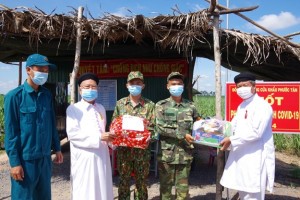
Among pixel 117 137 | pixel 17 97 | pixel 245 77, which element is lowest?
pixel 117 137

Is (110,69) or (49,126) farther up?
(110,69)

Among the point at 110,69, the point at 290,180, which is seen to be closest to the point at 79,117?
the point at 110,69

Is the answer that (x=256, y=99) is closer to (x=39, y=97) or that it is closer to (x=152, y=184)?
(x=39, y=97)

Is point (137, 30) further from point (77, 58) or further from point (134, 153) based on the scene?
point (134, 153)

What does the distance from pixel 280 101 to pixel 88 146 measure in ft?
9.91

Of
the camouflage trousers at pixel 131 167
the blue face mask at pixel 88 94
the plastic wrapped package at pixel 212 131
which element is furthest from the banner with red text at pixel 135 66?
the blue face mask at pixel 88 94

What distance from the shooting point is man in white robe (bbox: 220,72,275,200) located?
128 inches

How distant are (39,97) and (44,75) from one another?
24 cm

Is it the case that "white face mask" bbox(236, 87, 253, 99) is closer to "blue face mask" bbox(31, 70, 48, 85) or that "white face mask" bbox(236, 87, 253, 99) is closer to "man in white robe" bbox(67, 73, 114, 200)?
"man in white robe" bbox(67, 73, 114, 200)

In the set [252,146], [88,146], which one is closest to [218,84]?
[252,146]

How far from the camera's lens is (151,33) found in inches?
188

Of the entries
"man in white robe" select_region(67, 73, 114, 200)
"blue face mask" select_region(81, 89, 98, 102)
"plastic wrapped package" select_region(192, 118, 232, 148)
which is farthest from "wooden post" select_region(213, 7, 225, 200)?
"blue face mask" select_region(81, 89, 98, 102)

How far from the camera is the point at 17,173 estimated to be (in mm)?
2848

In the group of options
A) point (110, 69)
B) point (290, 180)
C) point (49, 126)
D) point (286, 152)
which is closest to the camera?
point (49, 126)
